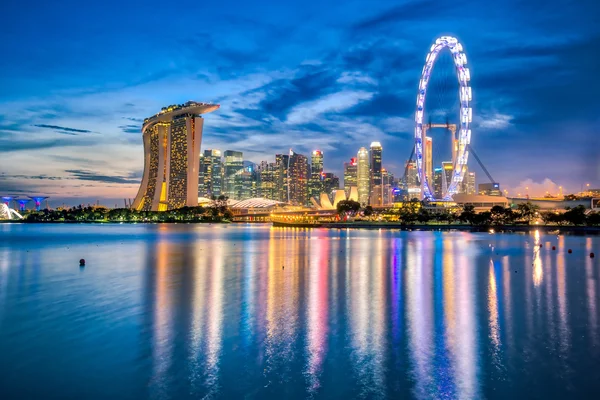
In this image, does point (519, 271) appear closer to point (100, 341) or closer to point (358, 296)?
point (358, 296)

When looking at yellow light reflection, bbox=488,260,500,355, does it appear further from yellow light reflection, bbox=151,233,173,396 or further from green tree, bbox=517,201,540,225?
green tree, bbox=517,201,540,225

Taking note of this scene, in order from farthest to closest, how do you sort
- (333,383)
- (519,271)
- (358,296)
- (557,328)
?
(519,271)
(358,296)
(557,328)
(333,383)

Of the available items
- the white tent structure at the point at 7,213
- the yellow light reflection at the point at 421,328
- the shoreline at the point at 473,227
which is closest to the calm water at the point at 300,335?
the yellow light reflection at the point at 421,328

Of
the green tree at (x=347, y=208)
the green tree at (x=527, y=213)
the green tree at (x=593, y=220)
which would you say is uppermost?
the green tree at (x=347, y=208)

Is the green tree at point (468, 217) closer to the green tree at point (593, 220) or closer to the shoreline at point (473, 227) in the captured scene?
the shoreline at point (473, 227)

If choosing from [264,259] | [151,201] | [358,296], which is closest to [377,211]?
[151,201]

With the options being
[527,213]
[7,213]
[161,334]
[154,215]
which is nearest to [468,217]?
[527,213]
